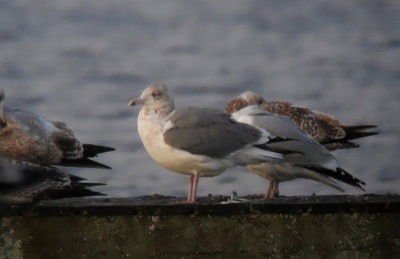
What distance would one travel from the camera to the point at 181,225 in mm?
5027

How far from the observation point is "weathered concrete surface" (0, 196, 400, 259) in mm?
5016

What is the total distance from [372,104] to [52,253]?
27.9 feet

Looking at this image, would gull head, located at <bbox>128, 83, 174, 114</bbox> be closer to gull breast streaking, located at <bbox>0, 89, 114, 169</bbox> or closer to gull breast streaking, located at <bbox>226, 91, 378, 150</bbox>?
gull breast streaking, located at <bbox>0, 89, 114, 169</bbox>

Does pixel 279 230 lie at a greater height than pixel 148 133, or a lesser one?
lesser

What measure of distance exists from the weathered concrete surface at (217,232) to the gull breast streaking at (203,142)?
1.19 ft

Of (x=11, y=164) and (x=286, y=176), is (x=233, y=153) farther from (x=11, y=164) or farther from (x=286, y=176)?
(x=11, y=164)

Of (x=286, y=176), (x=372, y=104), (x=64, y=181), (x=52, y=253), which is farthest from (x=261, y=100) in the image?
(x=372, y=104)

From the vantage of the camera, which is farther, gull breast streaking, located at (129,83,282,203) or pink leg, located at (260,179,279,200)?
pink leg, located at (260,179,279,200)

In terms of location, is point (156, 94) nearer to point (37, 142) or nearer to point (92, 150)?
point (37, 142)

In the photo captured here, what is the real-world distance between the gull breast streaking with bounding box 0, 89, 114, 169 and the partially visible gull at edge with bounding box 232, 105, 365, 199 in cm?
77

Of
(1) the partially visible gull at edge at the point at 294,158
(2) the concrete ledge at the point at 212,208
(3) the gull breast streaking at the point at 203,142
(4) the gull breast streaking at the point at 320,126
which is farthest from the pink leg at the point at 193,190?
(4) the gull breast streaking at the point at 320,126

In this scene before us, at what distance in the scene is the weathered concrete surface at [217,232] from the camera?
5016 millimetres

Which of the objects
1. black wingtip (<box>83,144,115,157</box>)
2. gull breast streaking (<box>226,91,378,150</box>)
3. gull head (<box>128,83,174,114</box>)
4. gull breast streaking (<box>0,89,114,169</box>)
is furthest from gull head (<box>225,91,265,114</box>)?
gull head (<box>128,83,174,114</box>)

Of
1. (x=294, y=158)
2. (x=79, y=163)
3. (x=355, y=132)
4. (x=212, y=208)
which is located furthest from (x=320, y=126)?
(x=212, y=208)
